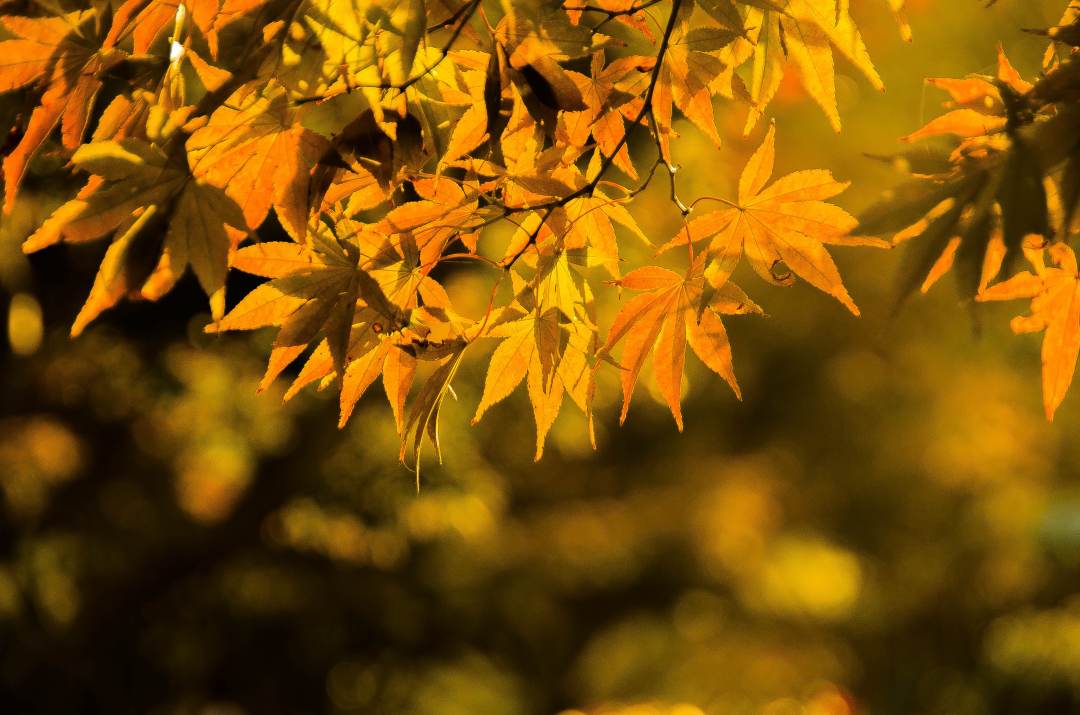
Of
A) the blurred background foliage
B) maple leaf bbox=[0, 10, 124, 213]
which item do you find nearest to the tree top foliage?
maple leaf bbox=[0, 10, 124, 213]

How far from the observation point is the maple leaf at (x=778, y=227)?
736 mm

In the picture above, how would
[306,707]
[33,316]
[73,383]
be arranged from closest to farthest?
[33,316] → [73,383] → [306,707]

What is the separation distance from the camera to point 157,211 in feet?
2.00

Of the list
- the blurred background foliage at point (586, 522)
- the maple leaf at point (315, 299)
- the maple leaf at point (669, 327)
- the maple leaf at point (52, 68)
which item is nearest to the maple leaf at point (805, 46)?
the maple leaf at point (669, 327)

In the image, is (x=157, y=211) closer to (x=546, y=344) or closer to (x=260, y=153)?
(x=260, y=153)

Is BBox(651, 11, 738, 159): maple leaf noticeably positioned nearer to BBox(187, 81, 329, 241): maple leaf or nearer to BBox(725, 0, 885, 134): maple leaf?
BBox(725, 0, 885, 134): maple leaf

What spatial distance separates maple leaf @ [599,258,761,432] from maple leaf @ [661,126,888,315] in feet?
0.08

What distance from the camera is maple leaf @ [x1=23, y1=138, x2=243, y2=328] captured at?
1.94 feet

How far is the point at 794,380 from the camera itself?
5.80 m

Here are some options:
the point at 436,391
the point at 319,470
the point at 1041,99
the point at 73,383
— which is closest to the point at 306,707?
the point at 319,470

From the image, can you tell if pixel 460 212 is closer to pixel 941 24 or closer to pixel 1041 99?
pixel 1041 99

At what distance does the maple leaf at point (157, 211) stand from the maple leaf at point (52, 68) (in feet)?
0.30

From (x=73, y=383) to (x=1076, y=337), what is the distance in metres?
3.53

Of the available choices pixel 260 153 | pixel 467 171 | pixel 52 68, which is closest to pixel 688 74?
pixel 467 171
